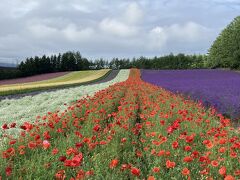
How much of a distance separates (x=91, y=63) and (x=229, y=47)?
176ft

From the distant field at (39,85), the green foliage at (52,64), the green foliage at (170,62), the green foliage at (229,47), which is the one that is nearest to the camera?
the distant field at (39,85)

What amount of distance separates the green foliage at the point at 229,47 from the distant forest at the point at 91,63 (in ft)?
66.9

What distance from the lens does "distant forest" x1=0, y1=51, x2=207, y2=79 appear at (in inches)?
3510

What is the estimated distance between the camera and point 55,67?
319 ft

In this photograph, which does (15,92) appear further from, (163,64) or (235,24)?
(163,64)

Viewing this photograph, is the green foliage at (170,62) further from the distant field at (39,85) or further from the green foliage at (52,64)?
the distant field at (39,85)

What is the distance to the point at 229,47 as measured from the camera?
66875 mm

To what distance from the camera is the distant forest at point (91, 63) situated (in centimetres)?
8914

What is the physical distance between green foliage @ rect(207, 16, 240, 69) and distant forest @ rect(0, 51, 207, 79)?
20399mm

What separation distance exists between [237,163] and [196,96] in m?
13.0

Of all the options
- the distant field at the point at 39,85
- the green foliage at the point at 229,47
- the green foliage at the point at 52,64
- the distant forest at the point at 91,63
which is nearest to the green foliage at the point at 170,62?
the distant forest at the point at 91,63

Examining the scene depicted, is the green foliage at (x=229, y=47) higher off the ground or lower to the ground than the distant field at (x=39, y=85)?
higher

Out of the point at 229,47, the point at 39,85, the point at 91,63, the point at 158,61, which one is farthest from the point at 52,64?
the point at 39,85

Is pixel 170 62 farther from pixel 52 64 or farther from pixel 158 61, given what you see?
pixel 52 64
